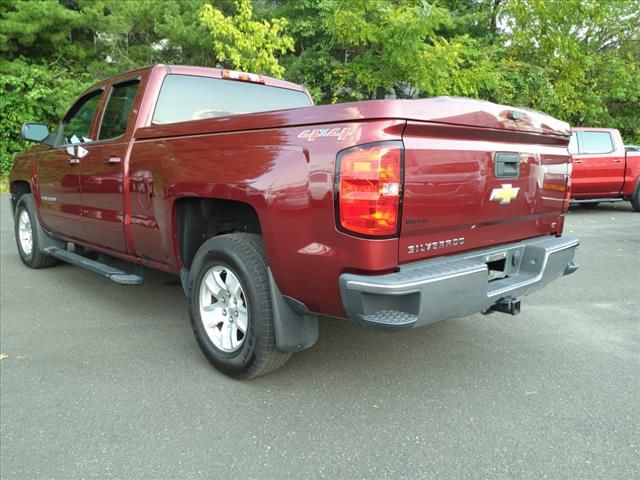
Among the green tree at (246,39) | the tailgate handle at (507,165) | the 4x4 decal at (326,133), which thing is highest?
the green tree at (246,39)

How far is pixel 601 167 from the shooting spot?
1088 centimetres

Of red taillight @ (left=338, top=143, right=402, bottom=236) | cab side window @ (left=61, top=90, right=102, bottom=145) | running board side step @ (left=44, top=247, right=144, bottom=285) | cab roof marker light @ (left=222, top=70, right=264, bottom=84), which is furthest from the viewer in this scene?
cab side window @ (left=61, top=90, right=102, bottom=145)

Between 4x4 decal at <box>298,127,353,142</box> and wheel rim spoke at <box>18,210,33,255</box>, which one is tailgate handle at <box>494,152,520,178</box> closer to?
4x4 decal at <box>298,127,353,142</box>

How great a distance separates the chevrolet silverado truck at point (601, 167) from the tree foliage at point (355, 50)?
2.54m

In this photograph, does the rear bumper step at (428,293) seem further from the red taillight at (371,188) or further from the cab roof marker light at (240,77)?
the cab roof marker light at (240,77)

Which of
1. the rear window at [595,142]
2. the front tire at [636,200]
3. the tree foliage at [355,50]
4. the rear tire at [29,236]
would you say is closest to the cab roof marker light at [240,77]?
the rear tire at [29,236]

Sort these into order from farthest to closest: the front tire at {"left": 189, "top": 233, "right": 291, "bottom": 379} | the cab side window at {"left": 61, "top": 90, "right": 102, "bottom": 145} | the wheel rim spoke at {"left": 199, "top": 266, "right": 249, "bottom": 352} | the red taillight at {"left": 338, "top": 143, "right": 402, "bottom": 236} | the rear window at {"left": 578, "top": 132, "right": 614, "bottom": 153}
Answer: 1. the rear window at {"left": 578, "top": 132, "right": 614, "bottom": 153}
2. the cab side window at {"left": 61, "top": 90, "right": 102, "bottom": 145}
3. the wheel rim spoke at {"left": 199, "top": 266, "right": 249, "bottom": 352}
4. the front tire at {"left": 189, "top": 233, "right": 291, "bottom": 379}
5. the red taillight at {"left": 338, "top": 143, "right": 402, "bottom": 236}

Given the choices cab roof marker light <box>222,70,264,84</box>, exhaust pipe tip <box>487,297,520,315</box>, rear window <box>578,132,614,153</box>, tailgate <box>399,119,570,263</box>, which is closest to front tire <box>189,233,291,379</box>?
tailgate <box>399,119,570,263</box>

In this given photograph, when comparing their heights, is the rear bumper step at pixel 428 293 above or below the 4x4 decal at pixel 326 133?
below

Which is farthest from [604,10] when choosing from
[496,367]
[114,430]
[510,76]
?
[114,430]

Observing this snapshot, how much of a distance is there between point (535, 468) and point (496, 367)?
1.05m

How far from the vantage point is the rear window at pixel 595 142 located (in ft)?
35.7

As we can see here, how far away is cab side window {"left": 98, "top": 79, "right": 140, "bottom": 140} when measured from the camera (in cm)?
406

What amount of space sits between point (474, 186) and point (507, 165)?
0.33 meters
